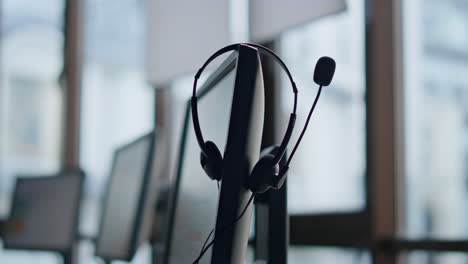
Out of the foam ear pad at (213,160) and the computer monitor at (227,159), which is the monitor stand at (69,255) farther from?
the foam ear pad at (213,160)

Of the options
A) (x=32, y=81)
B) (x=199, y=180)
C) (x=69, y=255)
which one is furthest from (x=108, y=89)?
(x=199, y=180)

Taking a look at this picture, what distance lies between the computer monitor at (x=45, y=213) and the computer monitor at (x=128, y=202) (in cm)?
59

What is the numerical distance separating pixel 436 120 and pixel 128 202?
1254 mm

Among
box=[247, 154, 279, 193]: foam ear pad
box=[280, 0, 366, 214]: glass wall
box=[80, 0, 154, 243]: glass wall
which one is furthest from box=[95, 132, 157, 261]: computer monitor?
box=[80, 0, 154, 243]: glass wall

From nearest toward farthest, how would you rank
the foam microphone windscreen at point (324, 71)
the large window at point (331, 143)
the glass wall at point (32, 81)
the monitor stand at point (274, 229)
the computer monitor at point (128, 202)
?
the foam microphone windscreen at point (324, 71) → the monitor stand at point (274, 229) → the computer monitor at point (128, 202) → the large window at point (331, 143) → the glass wall at point (32, 81)

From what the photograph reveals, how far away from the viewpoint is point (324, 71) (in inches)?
36.0

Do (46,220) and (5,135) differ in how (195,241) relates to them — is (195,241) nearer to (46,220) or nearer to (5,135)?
(46,220)

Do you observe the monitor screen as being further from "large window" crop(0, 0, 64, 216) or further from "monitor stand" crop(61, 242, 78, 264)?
"large window" crop(0, 0, 64, 216)

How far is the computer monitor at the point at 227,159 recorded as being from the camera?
2.59ft

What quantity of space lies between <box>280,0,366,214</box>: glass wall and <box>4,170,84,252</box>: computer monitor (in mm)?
901

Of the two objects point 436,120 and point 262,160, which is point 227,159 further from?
point 436,120

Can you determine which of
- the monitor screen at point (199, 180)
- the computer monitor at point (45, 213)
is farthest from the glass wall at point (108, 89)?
the monitor screen at point (199, 180)

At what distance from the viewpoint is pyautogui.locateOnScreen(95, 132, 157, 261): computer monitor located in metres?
1.67

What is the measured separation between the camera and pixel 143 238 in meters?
1.83
